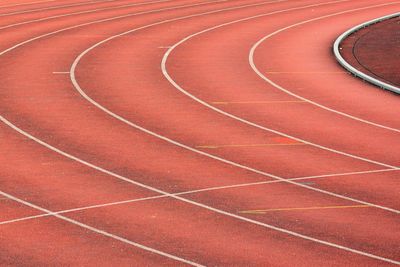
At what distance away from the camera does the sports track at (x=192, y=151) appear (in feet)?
53.5

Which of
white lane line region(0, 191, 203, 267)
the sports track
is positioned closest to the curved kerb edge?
the sports track

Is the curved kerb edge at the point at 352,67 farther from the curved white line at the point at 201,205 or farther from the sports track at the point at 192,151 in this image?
the curved white line at the point at 201,205

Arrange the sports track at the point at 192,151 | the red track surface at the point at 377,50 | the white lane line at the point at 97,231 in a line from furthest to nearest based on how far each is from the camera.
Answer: the red track surface at the point at 377,50 → the sports track at the point at 192,151 → the white lane line at the point at 97,231

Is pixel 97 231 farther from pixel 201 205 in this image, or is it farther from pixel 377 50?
pixel 377 50

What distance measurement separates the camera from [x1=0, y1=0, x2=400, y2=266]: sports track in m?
16.3

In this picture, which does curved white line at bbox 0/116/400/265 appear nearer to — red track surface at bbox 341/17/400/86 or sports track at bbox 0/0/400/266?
sports track at bbox 0/0/400/266

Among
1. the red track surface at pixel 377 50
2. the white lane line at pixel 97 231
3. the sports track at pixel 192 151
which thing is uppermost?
the white lane line at pixel 97 231

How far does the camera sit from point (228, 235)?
54.7 ft

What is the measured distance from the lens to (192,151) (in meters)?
21.8

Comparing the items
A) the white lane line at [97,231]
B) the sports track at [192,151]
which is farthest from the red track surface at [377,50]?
the white lane line at [97,231]

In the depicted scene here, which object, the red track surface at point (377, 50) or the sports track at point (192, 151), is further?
the red track surface at point (377, 50)

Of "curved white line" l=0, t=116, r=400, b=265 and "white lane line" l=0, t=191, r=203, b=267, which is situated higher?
"white lane line" l=0, t=191, r=203, b=267

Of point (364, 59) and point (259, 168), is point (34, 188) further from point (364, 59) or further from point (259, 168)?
point (364, 59)

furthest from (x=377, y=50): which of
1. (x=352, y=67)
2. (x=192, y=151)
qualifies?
(x=192, y=151)
